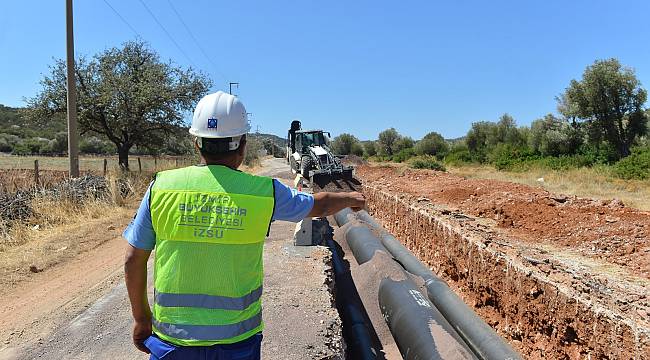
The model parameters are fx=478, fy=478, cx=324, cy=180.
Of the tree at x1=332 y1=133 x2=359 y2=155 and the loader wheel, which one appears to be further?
the tree at x1=332 y1=133 x2=359 y2=155

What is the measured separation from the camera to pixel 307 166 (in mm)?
19062

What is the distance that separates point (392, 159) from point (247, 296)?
50398 millimetres

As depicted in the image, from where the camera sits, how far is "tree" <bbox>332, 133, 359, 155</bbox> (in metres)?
71.9

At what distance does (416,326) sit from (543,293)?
1830mm

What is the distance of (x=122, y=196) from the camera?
1325 centimetres

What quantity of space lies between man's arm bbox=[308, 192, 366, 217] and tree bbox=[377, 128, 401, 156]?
6320 centimetres

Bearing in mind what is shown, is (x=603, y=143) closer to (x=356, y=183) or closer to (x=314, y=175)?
(x=356, y=183)

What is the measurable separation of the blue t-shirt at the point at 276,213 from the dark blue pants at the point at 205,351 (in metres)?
0.42

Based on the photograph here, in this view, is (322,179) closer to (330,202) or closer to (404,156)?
(330,202)

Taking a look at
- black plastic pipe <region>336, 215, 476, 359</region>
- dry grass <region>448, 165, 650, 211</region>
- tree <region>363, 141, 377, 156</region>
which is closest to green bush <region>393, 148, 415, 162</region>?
tree <region>363, 141, 377, 156</region>

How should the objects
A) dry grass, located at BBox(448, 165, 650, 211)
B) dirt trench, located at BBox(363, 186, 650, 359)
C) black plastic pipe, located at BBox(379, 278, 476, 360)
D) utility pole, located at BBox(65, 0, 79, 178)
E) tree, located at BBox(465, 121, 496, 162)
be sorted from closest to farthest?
black plastic pipe, located at BBox(379, 278, 476, 360), dirt trench, located at BBox(363, 186, 650, 359), utility pole, located at BBox(65, 0, 79, 178), dry grass, located at BBox(448, 165, 650, 211), tree, located at BBox(465, 121, 496, 162)

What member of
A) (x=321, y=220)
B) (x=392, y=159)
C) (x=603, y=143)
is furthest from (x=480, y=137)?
(x=321, y=220)

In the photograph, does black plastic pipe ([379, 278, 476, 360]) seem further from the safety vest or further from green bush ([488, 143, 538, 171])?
green bush ([488, 143, 538, 171])

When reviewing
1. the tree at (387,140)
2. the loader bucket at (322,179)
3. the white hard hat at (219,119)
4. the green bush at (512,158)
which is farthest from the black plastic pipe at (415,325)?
the tree at (387,140)
